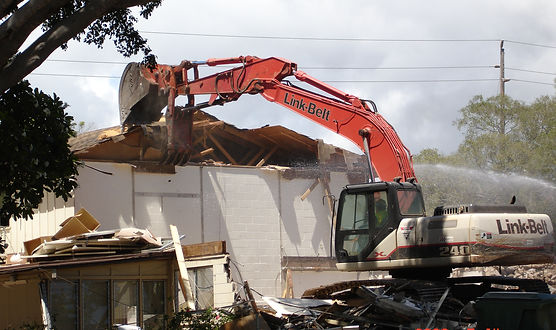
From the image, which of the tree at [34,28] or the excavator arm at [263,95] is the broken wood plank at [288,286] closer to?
→ the excavator arm at [263,95]

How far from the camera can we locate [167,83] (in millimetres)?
22609

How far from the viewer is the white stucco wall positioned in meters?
23.3

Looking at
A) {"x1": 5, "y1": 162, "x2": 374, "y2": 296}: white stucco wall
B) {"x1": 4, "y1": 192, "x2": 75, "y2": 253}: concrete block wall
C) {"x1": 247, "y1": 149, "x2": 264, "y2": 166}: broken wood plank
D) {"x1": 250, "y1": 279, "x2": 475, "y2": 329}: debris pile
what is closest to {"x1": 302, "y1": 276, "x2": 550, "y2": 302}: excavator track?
{"x1": 250, "y1": 279, "x2": 475, "y2": 329}: debris pile

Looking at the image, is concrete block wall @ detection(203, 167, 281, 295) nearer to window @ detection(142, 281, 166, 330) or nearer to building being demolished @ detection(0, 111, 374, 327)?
building being demolished @ detection(0, 111, 374, 327)

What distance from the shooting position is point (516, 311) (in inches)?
485

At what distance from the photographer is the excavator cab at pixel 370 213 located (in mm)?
15289

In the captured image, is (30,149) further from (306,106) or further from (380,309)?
(306,106)

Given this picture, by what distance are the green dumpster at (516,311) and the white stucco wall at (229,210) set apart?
12095 mm

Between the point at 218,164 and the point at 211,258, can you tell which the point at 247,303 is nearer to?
the point at 211,258

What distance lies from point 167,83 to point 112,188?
3.50 m

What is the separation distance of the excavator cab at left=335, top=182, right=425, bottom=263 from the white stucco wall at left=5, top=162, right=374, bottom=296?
869cm

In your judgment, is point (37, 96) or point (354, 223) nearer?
point (37, 96)

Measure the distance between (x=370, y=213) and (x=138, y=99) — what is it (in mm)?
9509

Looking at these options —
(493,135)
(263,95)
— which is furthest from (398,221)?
(493,135)
